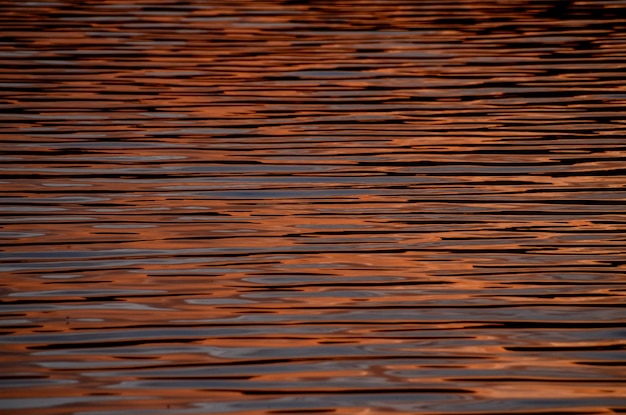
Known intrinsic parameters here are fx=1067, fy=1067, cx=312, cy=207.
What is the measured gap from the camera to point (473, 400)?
2.56 metres

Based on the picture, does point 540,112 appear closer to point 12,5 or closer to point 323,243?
point 323,243

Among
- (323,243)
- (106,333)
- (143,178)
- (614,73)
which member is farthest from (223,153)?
(614,73)

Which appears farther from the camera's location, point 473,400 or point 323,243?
point 323,243

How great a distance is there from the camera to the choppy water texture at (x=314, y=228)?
8.80 ft

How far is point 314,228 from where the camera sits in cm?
376

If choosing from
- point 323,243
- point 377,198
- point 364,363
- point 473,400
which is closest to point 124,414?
point 364,363

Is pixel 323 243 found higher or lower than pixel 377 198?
lower

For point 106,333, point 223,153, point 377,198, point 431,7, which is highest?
point 431,7

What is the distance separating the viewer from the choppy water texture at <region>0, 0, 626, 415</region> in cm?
268

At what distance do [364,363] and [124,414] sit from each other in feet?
2.08

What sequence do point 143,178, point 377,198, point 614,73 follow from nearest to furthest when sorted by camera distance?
point 377,198, point 143,178, point 614,73

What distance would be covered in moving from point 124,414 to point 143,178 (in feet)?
6.51

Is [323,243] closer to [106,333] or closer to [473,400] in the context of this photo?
[106,333]

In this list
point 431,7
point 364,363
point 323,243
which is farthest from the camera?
point 431,7
